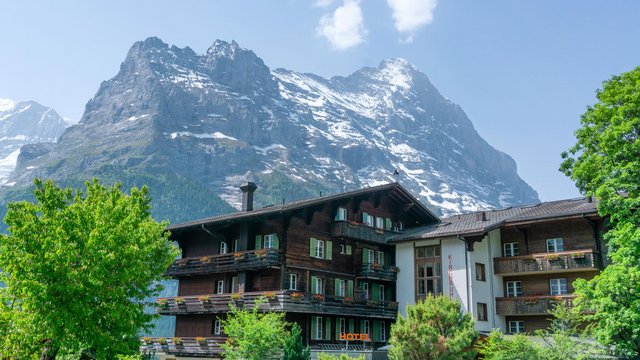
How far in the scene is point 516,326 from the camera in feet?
135

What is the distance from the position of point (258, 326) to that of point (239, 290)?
9725 millimetres

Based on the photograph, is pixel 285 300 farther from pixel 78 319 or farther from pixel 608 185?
pixel 608 185

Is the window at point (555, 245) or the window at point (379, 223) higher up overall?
the window at point (379, 223)

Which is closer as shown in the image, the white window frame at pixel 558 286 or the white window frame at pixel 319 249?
the white window frame at pixel 558 286

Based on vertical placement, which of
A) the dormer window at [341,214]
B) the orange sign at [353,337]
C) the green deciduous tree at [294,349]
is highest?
the dormer window at [341,214]

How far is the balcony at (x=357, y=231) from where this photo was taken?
143ft

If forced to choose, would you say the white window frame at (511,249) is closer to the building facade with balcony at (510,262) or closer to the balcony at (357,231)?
the building facade with balcony at (510,262)

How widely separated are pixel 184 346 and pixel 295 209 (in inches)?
458

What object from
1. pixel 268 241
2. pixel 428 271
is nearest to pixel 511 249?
pixel 428 271

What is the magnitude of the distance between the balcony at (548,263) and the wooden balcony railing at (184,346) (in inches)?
767

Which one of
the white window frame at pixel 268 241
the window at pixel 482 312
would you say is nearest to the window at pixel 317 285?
the white window frame at pixel 268 241

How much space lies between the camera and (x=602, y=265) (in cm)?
3859

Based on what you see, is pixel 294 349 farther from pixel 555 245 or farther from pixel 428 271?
pixel 555 245

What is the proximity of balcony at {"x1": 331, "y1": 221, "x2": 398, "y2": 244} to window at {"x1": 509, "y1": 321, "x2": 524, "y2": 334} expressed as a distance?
34.9 ft
